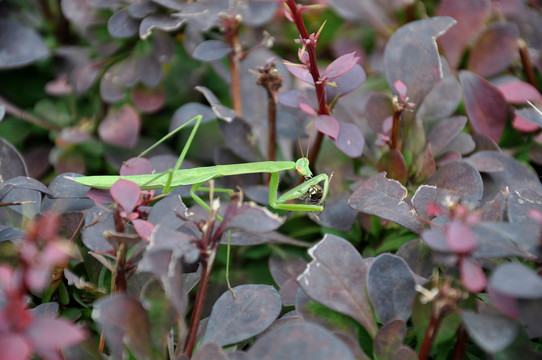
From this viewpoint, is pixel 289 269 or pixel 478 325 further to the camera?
pixel 289 269

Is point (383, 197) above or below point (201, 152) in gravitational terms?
above

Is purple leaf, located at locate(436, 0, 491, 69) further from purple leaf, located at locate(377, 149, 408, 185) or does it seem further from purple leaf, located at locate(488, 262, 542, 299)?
purple leaf, located at locate(488, 262, 542, 299)

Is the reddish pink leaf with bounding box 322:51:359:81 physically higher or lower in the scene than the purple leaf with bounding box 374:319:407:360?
higher

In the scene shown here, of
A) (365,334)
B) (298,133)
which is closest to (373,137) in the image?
(298,133)

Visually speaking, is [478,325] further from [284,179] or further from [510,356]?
[284,179]

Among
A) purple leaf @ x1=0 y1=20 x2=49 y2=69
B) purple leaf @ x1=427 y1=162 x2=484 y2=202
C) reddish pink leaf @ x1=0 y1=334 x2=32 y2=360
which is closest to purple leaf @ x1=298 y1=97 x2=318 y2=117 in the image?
purple leaf @ x1=427 y1=162 x2=484 y2=202

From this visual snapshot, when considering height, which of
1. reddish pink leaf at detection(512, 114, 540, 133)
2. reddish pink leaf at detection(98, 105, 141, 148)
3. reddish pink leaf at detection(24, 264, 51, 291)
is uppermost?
reddish pink leaf at detection(24, 264, 51, 291)

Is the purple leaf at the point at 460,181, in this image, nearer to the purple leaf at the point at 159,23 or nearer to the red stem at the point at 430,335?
the red stem at the point at 430,335
